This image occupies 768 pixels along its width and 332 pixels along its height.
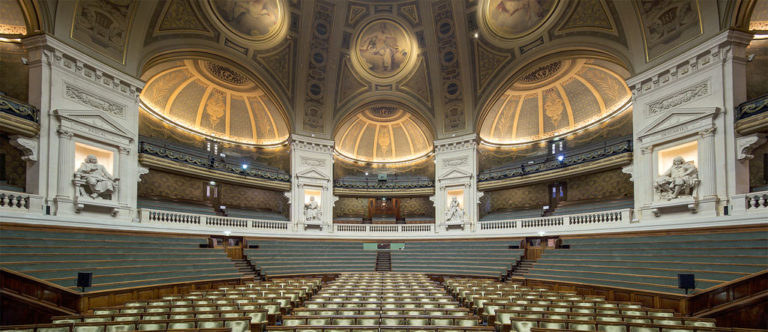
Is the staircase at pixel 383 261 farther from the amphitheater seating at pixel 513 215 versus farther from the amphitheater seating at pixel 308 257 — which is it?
the amphitheater seating at pixel 513 215

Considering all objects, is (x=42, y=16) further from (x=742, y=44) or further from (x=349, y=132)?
(x=742, y=44)

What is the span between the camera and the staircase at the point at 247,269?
16.8 meters

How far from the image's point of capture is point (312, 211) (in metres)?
23.1

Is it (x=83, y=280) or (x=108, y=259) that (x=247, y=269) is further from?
(x=83, y=280)

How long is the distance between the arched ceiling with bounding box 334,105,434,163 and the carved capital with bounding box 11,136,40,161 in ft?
63.7

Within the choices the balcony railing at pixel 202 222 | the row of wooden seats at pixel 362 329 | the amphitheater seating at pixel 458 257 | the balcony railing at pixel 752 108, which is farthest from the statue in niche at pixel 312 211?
the balcony railing at pixel 752 108

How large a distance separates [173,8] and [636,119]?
2135 cm

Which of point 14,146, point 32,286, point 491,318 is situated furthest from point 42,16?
point 491,318

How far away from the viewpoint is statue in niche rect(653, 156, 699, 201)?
1323 cm

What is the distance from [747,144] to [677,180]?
2242 mm

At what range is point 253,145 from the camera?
1065 inches

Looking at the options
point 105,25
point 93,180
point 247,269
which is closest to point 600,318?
point 247,269

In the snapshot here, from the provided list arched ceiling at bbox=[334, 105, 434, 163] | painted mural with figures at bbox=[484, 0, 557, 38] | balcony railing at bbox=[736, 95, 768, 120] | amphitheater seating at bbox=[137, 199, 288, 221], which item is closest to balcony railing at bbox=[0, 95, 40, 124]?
amphitheater seating at bbox=[137, 199, 288, 221]

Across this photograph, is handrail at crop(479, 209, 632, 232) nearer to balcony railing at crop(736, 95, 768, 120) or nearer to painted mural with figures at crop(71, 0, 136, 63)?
balcony railing at crop(736, 95, 768, 120)
